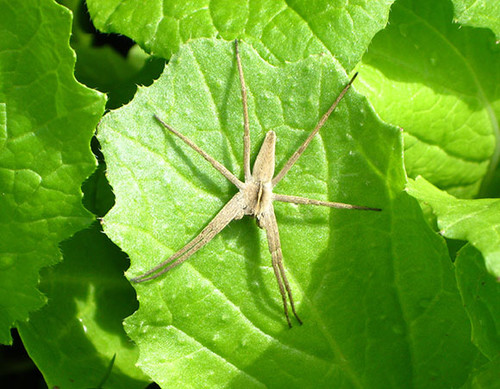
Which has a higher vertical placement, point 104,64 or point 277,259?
point 277,259

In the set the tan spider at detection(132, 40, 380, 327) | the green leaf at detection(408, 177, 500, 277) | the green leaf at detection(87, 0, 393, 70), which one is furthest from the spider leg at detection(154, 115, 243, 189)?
the green leaf at detection(408, 177, 500, 277)

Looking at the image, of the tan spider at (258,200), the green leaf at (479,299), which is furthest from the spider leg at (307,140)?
the green leaf at (479,299)

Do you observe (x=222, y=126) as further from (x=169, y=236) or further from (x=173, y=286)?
(x=173, y=286)

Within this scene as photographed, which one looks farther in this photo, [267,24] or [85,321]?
[85,321]

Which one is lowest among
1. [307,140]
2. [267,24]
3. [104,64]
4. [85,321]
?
[85,321]

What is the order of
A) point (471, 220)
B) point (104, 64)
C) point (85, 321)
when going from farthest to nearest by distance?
point (104, 64) < point (85, 321) < point (471, 220)

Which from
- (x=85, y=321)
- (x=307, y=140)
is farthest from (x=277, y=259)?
(x=85, y=321)

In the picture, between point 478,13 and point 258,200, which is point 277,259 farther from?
point 478,13

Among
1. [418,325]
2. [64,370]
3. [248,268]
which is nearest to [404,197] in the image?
[418,325]
